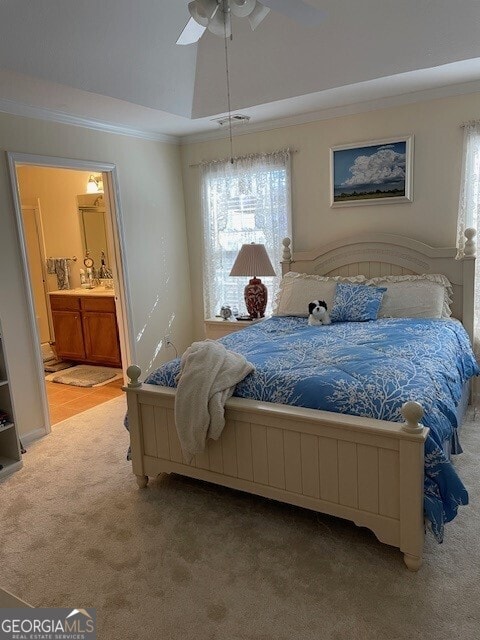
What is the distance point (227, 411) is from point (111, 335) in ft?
10.4

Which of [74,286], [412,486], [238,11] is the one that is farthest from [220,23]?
[74,286]

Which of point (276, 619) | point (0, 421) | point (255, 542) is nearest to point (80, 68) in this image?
point (0, 421)

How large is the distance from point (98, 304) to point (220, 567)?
3.72m

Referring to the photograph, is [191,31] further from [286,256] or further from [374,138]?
[286,256]

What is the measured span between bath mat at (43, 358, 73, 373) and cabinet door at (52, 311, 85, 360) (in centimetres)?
10

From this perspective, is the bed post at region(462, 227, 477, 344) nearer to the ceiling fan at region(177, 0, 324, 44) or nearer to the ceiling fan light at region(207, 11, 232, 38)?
the ceiling fan at region(177, 0, 324, 44)

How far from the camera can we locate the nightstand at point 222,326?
170 inches

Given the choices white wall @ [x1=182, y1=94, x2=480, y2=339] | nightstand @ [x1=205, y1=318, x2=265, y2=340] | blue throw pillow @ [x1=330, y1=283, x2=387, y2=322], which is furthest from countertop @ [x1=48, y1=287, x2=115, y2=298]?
blue throw pillow @ [x1=330, y1=283, x2=387, y2=322]

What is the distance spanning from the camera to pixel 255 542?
2299 millimetres

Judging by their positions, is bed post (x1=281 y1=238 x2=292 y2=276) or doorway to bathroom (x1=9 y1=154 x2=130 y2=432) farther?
doorway to bathroom (x1=9 y1=154 x2=130 y2=432)

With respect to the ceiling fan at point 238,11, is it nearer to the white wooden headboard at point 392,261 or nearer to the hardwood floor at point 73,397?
the white wooden headboard at point 392,261

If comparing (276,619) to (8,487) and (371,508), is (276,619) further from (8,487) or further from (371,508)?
(8,487)

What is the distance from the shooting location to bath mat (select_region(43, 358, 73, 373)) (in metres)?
5.57

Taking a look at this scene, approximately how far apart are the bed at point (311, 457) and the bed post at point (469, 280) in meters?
0.89
